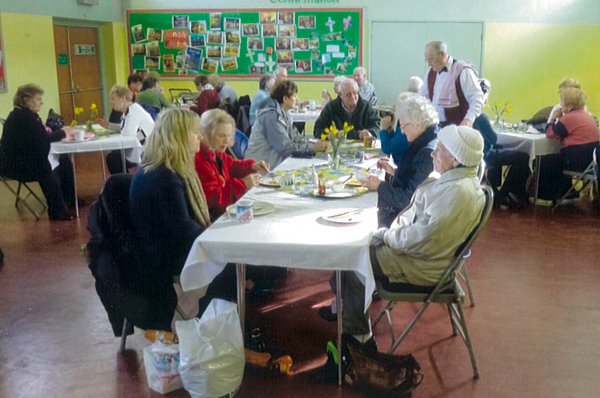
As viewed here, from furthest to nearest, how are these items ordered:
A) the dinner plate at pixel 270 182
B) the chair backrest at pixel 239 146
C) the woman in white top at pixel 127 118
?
the woman in white top at pixel 127 118 < the chair backrest at pixel 239 146 < the dinner plate at pixel 270 182

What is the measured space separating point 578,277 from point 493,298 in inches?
30.5

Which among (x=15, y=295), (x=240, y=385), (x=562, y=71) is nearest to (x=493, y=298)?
(x=240, y=385)

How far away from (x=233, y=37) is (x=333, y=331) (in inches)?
279

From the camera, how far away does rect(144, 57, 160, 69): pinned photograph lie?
9.84 m

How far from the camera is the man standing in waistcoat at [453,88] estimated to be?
17.5ft

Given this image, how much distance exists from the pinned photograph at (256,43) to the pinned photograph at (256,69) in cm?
26

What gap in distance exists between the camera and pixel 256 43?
31.1 ft

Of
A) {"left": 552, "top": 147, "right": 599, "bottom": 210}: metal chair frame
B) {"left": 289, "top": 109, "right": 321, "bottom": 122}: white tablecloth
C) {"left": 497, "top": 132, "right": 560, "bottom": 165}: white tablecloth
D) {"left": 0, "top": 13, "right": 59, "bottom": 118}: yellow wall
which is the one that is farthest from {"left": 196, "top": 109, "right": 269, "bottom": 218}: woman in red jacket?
{"left": 0, "top": 13, "right": 59, "bottom": 118}: yellow wall

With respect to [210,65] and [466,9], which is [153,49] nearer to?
[210,65]

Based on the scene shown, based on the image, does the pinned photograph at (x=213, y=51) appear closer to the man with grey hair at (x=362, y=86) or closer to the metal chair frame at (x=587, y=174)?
the man with grey hair at (x=362, y=86)

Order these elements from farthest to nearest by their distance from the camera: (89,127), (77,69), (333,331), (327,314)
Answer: (77,69) < (89,127) < (327,314) < (333,331)

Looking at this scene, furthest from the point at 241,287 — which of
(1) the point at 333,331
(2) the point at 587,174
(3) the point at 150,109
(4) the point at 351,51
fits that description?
(4) the point at 351,51

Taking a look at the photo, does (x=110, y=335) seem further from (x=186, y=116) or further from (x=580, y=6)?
(x=580, y=6)

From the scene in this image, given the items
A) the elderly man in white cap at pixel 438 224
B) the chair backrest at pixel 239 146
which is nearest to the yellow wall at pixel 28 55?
the chair backrest at pixel 239 146
